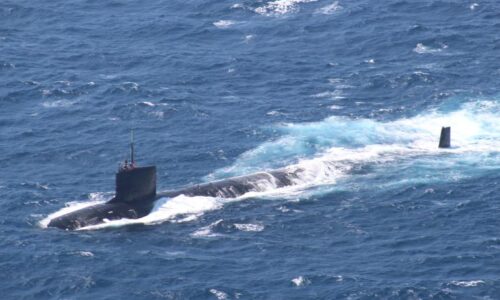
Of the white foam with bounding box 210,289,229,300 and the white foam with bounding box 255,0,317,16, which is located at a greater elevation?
the white foam with bounding box 255,0,317,16

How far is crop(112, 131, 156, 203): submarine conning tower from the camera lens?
117 metres

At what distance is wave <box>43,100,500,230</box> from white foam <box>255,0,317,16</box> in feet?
118

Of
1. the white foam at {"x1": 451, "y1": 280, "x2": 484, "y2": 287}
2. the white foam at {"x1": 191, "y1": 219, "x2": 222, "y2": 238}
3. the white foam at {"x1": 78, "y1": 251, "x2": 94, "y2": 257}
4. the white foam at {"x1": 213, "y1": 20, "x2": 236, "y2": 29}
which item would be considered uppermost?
the white foam at {"x1": 213, "y1": 20, "x2": 236, "y2": 29}

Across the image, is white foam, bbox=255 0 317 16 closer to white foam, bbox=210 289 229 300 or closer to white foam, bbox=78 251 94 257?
white foam, bbox=78 251 94 257

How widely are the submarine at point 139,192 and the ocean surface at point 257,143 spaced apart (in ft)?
4.01

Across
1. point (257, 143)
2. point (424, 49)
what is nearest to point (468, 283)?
point (257, 143)

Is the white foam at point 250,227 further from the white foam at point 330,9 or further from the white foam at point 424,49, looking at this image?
the white foam at point 330,9

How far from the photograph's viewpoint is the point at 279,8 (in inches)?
6885

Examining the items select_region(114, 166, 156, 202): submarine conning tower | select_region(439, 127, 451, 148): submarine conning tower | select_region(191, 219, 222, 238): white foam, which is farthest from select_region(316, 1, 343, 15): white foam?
select_region(191, 219, 222, 238): white foam

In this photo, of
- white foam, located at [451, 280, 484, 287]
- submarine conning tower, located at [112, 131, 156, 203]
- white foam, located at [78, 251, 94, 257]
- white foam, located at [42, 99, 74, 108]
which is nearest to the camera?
white foam, located at [451, 280, 484, 287]

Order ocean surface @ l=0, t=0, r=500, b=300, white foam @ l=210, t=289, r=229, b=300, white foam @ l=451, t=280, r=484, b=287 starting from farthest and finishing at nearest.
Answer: ocean surface @ l=0, t=0, r=500, b=300 < white foam @ l=451, t=280, r=484, b=287 < white foam @ l=210, t=289, r=229, b=300

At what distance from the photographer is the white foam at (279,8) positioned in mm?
173750

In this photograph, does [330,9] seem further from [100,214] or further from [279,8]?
[100,214]

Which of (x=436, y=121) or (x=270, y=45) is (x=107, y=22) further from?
(x=436, y=121)
